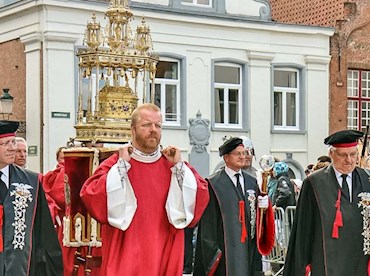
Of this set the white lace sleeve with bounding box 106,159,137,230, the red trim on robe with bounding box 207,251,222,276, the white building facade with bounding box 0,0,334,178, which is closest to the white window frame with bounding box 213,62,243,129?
the white building facade with bounding box 0,0,334,178

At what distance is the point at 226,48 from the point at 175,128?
106 inches

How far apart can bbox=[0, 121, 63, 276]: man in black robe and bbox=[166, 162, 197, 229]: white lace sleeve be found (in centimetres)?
87

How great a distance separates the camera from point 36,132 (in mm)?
20750

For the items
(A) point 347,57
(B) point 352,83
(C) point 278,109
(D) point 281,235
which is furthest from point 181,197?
(B) point 352,83

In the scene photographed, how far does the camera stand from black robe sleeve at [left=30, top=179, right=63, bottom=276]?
652 centimetres

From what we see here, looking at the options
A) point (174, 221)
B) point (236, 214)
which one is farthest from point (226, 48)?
point (174, 221)

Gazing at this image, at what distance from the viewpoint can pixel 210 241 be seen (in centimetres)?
838

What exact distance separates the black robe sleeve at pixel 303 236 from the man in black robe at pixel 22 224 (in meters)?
2.01

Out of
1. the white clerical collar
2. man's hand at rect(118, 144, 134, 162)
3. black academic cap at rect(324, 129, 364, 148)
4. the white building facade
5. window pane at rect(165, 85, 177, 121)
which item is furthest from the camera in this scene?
window pane at rect(165, 85, 177, 121)

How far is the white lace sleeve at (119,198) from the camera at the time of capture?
21.3 feet

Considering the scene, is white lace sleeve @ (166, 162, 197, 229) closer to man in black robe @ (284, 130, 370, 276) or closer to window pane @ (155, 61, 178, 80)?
man in black robe @ (284, 130, 370, 276)

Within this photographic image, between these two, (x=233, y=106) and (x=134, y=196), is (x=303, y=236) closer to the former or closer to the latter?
(x=134, y=196)

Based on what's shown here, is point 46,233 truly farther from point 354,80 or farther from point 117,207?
point 354,80

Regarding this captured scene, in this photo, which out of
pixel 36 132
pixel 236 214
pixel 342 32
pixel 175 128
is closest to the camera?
pixel 236 214
